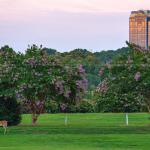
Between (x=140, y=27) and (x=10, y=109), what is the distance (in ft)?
321

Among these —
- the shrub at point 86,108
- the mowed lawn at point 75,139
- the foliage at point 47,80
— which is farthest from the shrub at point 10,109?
the shrub at point 86,108

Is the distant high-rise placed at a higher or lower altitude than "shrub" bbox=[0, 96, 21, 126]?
higher

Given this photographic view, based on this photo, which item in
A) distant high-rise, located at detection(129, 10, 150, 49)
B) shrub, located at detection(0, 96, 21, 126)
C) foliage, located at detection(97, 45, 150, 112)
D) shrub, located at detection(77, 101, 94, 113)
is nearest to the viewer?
foliage, located at detection(97, 45, 150, 112)

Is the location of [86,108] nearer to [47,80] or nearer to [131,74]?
[131,74]

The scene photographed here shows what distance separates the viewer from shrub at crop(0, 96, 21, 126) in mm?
40219

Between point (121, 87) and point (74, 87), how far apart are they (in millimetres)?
2879

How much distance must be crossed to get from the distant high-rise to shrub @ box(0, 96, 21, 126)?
85.8 metres

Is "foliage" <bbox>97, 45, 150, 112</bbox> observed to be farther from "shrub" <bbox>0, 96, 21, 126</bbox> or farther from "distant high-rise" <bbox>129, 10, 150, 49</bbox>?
"distant high-rise" <bbox>129, 10, 150, 49</bbox>

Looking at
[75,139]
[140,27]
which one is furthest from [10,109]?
[140,27]

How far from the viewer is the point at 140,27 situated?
13612 cm

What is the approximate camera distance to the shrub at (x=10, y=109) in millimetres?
40219

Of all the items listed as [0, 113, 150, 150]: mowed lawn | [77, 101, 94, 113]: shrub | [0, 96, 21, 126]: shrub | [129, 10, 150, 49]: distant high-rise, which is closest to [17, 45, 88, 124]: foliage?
[0, 96, 21, 126]: shrub

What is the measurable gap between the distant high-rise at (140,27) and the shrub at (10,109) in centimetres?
8585

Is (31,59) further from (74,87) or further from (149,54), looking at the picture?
(149,54)
